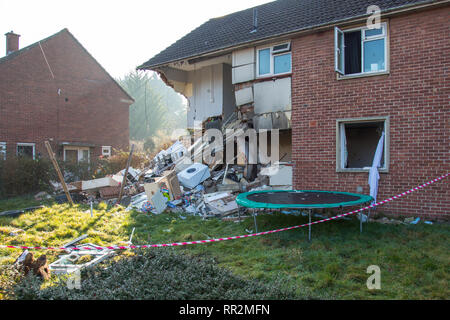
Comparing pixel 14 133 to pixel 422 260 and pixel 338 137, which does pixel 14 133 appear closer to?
pixel 338 137

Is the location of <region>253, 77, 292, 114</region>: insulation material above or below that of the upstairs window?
below

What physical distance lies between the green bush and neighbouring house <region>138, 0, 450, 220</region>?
5151mm

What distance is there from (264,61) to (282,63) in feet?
2.15

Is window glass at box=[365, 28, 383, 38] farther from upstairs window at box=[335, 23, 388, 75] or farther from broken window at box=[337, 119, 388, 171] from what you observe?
broken window at box=[337, 119, 388, 171]

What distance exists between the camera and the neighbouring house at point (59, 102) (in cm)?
1783

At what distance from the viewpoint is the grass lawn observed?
14.5ft

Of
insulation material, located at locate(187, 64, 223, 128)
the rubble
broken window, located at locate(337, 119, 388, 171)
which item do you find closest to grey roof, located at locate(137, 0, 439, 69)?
insulation material, located at locate(187, 64, 223, 128)

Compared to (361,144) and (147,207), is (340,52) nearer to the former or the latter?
(361,144)

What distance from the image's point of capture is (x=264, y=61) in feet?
34.8

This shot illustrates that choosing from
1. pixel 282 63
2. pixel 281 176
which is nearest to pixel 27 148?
pixel 281 176

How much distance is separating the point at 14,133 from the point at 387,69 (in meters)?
17.6

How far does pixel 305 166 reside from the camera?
929cm

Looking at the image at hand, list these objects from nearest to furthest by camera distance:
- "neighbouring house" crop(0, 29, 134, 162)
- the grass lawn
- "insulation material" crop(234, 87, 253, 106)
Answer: the grass lawn < "insulation material" crop(234, 87, 253, 106) < "neighbouring house" crop(0, 29, 134, 162)

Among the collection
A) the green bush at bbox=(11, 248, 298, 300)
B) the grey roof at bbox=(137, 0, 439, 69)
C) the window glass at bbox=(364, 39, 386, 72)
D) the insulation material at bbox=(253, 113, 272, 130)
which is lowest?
the green bush at bbox=(11, 248, 298, 300)
